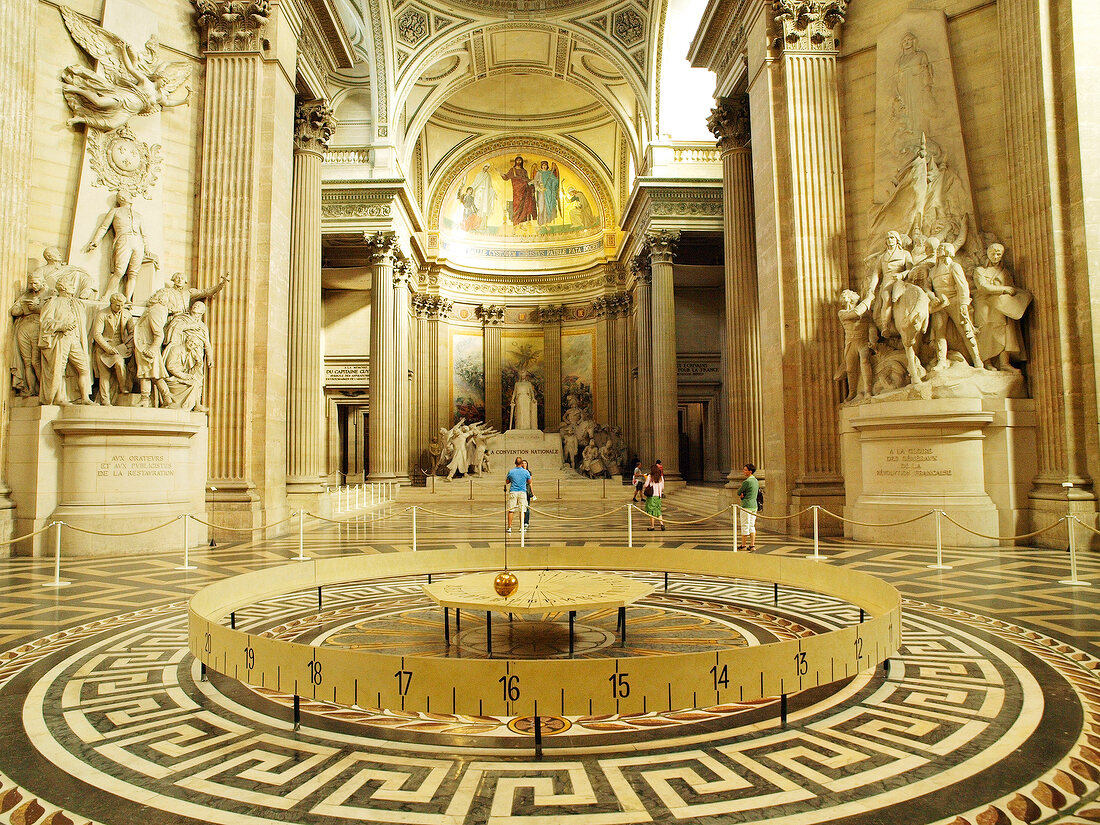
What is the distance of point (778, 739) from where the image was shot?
286 centimetres

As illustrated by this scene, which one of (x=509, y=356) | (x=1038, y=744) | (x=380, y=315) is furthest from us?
(x=509, y=356)

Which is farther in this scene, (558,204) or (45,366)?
(558,204)

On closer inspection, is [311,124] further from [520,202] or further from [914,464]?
[520,202]

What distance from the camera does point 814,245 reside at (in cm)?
1107

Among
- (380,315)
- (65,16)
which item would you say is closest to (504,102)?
(380,315)

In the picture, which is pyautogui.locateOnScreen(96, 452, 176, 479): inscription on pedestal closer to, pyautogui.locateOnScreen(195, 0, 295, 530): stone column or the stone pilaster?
pyautogui.locateOnScreen(195, 0, 295, 530): stone column

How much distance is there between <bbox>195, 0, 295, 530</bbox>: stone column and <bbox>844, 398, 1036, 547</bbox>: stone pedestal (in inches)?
358

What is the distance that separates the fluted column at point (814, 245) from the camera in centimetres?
1088

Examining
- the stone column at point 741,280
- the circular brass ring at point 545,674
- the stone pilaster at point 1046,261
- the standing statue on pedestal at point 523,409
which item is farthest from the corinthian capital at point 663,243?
the circular brass ring at point 545,674

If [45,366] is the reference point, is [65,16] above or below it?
above

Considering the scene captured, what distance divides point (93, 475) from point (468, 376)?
2336cm

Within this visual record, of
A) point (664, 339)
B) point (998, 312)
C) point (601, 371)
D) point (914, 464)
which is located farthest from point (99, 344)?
point (601, 371)

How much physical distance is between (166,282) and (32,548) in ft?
13.4

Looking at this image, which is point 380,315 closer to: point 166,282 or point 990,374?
point 166,282
